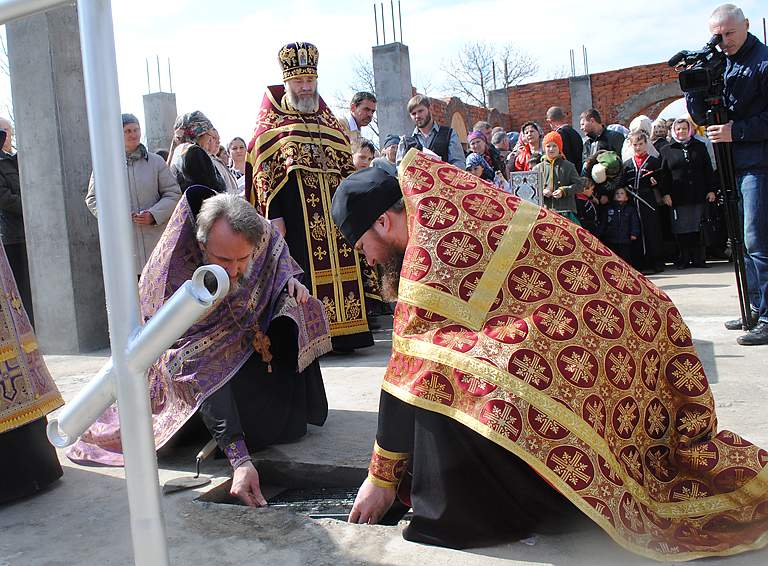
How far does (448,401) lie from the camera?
8.02ft

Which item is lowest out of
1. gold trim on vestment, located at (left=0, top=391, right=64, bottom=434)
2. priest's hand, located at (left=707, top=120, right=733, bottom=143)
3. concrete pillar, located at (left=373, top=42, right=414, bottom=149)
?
gold trim on vestment, located at (left=0, top=391, right=64, bottom=434)

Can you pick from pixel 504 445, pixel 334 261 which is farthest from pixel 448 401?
pixel 334 261

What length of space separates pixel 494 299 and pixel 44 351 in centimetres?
588

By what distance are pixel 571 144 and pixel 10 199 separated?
19.4 ft

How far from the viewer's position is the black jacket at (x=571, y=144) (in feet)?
31.1

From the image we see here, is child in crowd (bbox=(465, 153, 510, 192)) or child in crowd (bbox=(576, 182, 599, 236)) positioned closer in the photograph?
child in crowd (bbox=(465, 153, 510, 192))

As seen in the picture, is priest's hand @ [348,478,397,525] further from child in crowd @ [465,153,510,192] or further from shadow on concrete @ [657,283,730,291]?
shadow on concrete @ [657,283,730,291]

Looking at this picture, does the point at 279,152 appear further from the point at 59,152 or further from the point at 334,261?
the point at 59,152

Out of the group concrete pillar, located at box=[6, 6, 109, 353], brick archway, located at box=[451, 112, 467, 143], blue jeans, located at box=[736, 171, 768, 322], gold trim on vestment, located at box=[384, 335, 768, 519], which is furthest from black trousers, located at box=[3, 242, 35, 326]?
brick archway, located at box=[451, 112, 467, 143]

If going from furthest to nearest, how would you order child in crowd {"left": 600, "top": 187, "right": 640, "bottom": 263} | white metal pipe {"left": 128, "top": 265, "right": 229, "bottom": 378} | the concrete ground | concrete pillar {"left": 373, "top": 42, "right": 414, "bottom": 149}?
concrete pillar {"left": 373, "top": 42, "right": 414, "bottom": 149}, child in crowd {"left": 600, "top": 187, "right": 640, "bottom": 263}, the concrete ground, white metal pipe {"left": 128, "top": 265, "right": 229, "bottom": 378}

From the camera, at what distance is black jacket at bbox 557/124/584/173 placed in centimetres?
947

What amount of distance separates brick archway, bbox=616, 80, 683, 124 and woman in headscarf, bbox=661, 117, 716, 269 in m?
13.9

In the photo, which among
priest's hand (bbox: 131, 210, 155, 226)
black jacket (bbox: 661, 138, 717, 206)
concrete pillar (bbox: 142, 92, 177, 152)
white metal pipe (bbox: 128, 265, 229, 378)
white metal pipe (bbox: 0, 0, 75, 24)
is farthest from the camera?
concrete pillar (bbox: 142, 92, 177, 152)

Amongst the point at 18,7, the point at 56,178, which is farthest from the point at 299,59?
the point at 18,7
